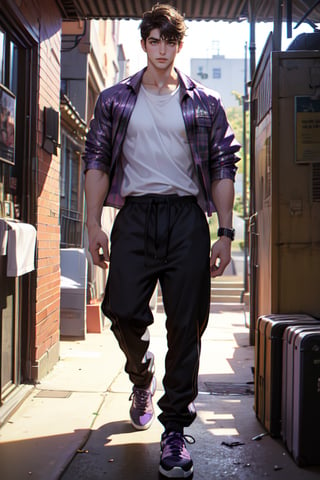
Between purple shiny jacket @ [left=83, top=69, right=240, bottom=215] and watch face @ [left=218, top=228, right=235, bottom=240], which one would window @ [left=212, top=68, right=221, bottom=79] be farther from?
watch face @ [left=218, top=228, right=235, bottom=240]

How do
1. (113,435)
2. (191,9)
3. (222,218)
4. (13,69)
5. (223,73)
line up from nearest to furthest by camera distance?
(222,218) → (113,435) → (13,69) → (191,9) → (223,73)

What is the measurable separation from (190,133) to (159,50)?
442 mm

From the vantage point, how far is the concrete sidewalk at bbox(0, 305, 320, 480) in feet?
10.0

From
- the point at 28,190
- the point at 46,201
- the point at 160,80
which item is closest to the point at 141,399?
the point at 160,80

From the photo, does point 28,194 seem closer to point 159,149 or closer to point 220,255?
point 159,149

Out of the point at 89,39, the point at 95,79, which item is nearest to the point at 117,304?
the point at 89,39

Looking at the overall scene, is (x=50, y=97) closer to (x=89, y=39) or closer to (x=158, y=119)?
(x=158, y=119)

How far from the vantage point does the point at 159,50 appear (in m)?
3.15

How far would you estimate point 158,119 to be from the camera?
10.4ft

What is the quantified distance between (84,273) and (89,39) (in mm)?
4809

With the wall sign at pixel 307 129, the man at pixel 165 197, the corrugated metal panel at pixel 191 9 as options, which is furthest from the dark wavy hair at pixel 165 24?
the corrugated metal panel at pixel 191 9

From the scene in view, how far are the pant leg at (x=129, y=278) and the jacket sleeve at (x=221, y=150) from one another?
0.45 metres

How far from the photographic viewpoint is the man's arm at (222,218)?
3.20m

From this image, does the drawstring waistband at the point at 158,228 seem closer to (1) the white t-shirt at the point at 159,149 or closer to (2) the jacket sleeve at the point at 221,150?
(1) the white t-shirt at the point at 159,149
